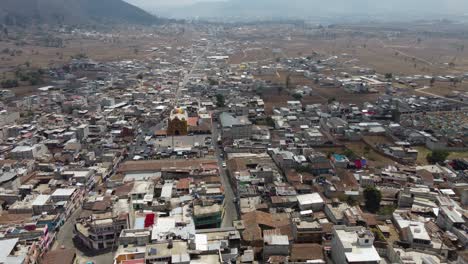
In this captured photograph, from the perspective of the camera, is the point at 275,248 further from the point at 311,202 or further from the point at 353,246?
the point at 311,202

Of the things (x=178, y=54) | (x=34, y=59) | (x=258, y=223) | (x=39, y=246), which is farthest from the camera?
(x=178, y=54)

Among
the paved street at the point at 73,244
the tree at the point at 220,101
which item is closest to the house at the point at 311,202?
the paved street at the point at 73,244

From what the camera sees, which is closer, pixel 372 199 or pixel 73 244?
pixel 73 244

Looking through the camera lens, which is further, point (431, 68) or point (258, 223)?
point (431, 68)

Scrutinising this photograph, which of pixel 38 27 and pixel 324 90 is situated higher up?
pixel 38 27

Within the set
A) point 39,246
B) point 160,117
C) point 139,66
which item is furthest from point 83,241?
point 139,66

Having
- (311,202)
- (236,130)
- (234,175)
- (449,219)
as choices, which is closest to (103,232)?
(234,175)

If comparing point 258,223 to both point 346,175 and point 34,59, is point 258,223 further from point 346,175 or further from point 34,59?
point 34,59
